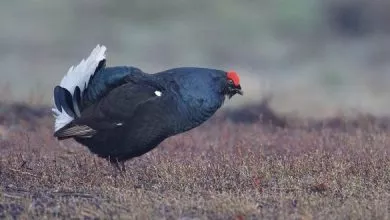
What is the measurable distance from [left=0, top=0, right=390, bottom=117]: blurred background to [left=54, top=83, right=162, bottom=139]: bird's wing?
8955mm

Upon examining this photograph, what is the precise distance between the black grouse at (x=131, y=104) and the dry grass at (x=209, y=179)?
31cm

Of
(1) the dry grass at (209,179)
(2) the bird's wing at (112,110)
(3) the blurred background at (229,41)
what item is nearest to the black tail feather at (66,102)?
(2) the bird's wing at (112,110)

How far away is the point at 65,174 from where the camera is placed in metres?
10.9

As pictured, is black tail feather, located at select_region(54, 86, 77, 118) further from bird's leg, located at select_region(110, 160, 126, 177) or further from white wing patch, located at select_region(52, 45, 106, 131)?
bird's leg, located at select_region(110, 160, 126, 177)

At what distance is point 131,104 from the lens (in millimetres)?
10789

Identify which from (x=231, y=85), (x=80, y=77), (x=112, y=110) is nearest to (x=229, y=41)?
(x=80, y=77)

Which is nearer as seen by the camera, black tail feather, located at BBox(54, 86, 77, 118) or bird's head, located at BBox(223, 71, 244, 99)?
bird's head, located at BBox(223, 71, 244, 99)

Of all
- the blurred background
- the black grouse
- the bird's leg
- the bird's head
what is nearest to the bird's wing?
the black grouse

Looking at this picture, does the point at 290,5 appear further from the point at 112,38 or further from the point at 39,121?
the point at 39,121

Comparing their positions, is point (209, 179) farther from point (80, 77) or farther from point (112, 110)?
point (80, 77)

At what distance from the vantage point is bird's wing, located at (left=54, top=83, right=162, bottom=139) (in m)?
10.8

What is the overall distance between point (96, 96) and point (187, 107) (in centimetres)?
93

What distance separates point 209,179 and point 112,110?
3.51 feet

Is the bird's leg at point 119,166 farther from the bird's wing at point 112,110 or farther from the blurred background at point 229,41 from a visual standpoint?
the blurred background at point 229,41
